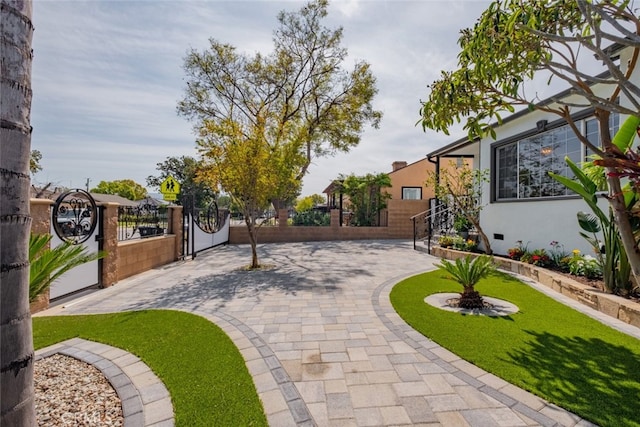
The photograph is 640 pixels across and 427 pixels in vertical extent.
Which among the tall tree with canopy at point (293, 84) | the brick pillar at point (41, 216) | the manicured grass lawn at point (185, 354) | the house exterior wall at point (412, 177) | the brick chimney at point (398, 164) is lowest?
the manicured grass lawn at point (185, 354)

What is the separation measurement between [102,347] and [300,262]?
671cm

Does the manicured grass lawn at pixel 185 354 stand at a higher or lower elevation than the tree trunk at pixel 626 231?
lower

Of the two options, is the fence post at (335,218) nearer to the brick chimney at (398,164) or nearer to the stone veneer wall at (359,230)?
the stone veneer wall at (359,230)

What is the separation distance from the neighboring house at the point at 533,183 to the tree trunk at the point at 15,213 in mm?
8793

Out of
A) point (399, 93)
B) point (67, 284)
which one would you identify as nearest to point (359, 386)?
point (67, 284)

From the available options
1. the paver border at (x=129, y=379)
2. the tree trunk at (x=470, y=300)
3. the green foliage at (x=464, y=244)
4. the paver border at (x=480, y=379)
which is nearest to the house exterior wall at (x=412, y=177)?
the green foliage at (x=464, y=244)

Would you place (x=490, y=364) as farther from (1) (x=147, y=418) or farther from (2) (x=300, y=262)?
(2) (x=300, y=262)

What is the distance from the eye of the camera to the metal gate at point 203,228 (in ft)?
35.3

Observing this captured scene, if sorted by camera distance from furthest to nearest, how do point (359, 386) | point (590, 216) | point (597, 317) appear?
point (590, 216) < point (597, 317) < point (359, 386)

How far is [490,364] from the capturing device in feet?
10.8

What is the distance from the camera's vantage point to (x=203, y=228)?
39.9 ft

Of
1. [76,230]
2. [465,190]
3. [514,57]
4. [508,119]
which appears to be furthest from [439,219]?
[76,230]

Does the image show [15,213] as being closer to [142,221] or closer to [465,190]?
[142,221]

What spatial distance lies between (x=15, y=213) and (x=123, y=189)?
58.1m
